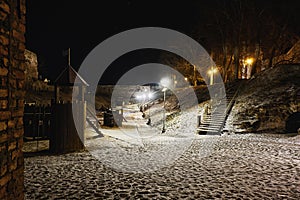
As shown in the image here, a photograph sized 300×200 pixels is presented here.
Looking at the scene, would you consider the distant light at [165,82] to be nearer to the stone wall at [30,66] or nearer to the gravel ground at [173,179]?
the stone wall at [30,66]

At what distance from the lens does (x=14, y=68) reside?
3076mm

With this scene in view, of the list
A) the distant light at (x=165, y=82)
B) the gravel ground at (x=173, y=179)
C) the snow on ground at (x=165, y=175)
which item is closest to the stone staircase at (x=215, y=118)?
the snow on ground at (x=165, y=175)

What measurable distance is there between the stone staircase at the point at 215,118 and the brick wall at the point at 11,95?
1582 centimetres

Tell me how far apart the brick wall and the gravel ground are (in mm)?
1884

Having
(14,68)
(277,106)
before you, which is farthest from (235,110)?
(14,68)

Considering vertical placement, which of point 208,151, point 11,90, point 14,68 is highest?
point 14,68

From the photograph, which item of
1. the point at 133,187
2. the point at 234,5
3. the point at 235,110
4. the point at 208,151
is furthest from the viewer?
the point at 234,5

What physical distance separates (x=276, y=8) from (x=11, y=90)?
3497 centimetres

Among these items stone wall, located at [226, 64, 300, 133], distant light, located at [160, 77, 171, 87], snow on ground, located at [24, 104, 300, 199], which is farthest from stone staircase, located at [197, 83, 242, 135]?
distant light, located at [160, 77, 171, 87]

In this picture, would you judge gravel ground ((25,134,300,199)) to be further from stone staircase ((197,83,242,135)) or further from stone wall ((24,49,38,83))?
stone wall ((24,49,38,83))

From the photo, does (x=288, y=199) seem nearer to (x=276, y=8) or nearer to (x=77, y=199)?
(x=77, y=199)

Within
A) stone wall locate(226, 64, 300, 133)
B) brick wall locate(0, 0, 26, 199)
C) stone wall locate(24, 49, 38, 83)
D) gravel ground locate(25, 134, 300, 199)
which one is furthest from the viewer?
stone wall locate(24, 49, 38, 83)

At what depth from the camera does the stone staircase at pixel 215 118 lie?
17688mm

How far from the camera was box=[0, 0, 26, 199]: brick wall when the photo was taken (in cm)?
280
